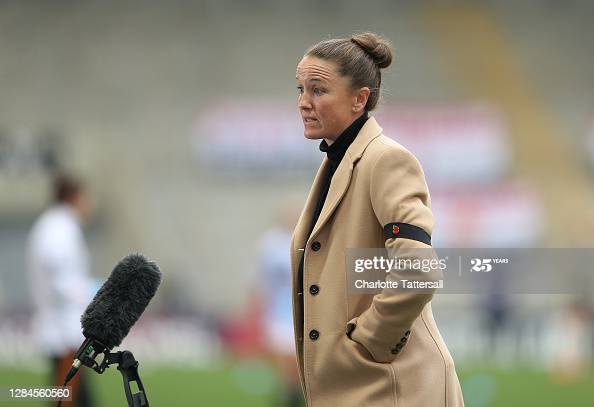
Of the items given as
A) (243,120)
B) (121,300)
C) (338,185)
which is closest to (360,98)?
(338,185)

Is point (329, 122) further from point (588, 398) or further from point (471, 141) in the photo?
point (471, 141)

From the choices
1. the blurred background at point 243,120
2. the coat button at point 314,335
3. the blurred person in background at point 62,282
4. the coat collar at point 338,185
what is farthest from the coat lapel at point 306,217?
the blurred background at point 243,120

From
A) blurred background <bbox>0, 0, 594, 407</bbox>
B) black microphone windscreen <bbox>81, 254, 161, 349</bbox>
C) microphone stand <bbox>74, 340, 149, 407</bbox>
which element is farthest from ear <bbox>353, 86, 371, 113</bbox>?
blurred background <bbox>0, 0, 594, 407</bbox>

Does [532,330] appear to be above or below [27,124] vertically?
below

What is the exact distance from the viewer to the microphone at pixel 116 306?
12.3 ft

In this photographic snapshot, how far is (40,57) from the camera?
22.2 metres

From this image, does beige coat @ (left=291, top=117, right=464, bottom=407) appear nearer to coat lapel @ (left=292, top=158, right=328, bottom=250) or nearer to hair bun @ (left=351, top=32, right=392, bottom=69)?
coat lapel @ (left=292, top=158, right=328, bottom=250)

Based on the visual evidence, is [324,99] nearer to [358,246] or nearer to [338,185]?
[338,185]

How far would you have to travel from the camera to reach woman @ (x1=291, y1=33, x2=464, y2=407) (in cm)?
362

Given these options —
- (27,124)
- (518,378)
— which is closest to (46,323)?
(518,378)

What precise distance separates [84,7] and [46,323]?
49.3 ft

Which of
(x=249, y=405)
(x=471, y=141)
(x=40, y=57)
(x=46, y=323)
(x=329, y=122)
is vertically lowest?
(x=249, y=405)

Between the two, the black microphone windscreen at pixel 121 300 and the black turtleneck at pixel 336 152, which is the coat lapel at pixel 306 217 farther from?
the black microphone windscreen at pixel 121 300

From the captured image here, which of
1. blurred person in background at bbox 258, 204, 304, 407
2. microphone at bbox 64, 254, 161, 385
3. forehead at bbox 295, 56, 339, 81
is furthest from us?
blurred person in background at bbox 258, 204, 304, 407
